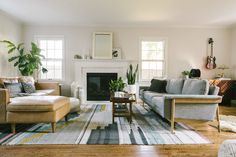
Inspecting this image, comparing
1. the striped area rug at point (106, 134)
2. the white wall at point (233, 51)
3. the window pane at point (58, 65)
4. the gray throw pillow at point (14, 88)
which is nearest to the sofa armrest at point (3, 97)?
the striped area rug at point (106, 134)

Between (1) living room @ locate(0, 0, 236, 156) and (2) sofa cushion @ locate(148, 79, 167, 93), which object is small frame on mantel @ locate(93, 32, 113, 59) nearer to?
(1) living room @ locate(0, 0, 236, 156)

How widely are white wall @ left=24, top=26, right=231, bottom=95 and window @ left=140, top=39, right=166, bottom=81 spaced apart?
200 millimetres

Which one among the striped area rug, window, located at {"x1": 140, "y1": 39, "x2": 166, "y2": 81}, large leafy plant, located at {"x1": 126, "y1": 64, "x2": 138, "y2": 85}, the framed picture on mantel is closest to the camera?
the striped area rug

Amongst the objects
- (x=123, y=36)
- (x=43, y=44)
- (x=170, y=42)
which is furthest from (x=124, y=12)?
(x=43, y=44)

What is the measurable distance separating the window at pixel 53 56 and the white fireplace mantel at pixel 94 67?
0.61 meters

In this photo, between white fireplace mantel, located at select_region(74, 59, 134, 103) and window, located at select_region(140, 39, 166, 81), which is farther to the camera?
window, located at select_region(140, 39, 166, 81)

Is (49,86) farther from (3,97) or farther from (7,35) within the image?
(3,97)

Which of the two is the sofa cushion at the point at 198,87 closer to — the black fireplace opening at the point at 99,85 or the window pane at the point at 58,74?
the black fireplace opening at the point at 99,85

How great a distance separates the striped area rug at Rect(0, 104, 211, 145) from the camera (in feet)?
8.89

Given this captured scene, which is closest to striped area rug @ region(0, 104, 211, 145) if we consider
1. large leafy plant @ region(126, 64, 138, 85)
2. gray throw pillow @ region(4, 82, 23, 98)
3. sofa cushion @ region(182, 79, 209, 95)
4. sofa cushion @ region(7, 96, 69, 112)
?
sofa cushion @ region(7, 96, 69, 112)

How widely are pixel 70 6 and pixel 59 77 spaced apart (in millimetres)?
2643

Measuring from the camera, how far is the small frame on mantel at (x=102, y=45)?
6449 mm

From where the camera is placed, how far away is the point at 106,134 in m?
3.01

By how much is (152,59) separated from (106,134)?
4.22m
